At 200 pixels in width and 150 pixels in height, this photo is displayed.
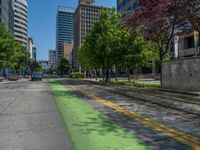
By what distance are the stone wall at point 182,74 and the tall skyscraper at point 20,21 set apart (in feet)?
459

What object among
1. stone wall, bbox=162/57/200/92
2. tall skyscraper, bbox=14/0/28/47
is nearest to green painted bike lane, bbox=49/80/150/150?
stone wall, bbox=162/57/200/92

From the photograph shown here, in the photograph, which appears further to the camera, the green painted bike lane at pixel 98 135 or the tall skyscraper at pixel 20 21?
the tall skyscraper at pixel 20 21

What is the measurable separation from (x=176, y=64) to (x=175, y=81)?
120 centimetres

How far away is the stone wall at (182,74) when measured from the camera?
17.4 m

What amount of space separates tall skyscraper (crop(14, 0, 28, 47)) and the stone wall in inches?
5503

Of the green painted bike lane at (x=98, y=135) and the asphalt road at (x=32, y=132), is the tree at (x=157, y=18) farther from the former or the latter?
the asphalt road at (x=32, y=132)

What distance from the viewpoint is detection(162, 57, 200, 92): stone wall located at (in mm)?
17406

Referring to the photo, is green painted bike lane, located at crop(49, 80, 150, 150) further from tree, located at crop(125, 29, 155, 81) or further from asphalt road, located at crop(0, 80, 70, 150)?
tree, located at crop(125, 29, 155, 81)

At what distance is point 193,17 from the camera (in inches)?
704

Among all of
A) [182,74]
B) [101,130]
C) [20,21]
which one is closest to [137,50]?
[182,74]

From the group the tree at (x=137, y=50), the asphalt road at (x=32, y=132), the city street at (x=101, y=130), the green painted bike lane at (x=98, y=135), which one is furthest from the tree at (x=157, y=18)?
the asphalt road at (x=32, y=132)

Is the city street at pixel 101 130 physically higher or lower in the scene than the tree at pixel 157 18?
lower

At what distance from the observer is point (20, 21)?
157 m

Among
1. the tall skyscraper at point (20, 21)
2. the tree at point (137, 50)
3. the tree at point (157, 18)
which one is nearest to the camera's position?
the tree at point (157, 18)
